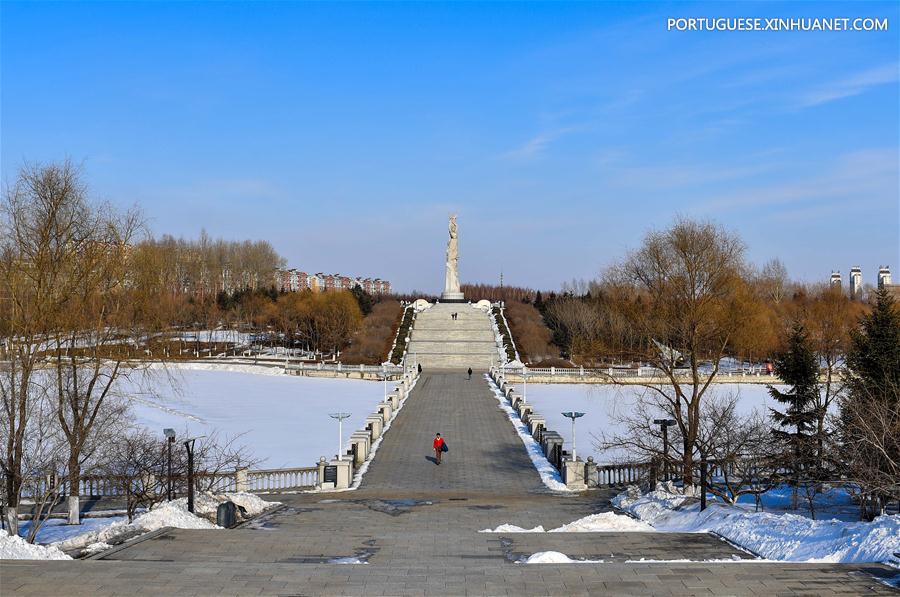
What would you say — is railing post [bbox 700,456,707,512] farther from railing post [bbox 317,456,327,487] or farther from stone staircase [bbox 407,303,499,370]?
stone staircase [bbox 407,303,499,370]

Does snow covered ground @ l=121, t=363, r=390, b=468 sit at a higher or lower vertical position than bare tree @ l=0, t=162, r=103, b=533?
lower

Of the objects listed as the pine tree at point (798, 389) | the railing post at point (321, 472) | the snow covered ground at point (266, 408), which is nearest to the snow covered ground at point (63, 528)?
the snow covered ground at point (266, 408)

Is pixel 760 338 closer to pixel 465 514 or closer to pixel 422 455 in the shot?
pixel 422 455

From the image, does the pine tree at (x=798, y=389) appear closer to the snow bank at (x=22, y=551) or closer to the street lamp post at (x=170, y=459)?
the street lamp post at (x=170, y=459)

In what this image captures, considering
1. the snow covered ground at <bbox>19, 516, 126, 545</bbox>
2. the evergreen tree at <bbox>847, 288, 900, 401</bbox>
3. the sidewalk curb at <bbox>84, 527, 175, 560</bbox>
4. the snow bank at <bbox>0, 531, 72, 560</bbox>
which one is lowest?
the snow covered ground at <bbox>19, 516, 126, 545</bbox>

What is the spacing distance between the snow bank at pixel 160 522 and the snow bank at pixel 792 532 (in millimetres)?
7997

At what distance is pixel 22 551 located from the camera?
9.73m

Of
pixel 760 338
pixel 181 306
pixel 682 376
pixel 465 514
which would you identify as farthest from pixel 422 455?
pixel 181 306

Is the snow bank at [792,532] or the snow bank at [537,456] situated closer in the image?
the snow bank at [792,532]

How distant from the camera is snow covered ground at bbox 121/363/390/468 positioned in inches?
956

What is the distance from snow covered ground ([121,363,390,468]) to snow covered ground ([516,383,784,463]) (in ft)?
25.2

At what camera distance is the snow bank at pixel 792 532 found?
9.17 meters

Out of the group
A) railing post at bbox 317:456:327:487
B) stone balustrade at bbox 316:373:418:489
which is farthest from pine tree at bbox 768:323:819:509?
railing post at bbox 317:456:327:487

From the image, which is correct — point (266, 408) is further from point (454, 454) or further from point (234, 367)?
point (234, 367)
